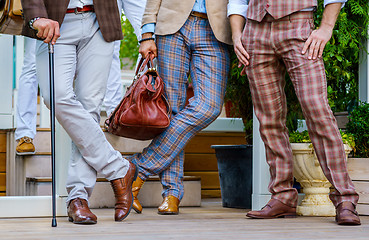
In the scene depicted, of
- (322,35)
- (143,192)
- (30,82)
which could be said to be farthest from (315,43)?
(30,82)

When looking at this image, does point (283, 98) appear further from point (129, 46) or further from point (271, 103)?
point (129, 46)

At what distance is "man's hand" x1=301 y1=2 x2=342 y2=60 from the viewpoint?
8.36ft

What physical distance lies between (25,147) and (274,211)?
167 cm

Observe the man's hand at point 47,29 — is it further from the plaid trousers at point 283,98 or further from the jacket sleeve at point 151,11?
the plaid trousers at point 283,98

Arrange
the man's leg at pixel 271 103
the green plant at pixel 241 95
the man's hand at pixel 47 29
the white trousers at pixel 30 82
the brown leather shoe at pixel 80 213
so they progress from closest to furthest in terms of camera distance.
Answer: the man's hand at pixel 47 29 < the brown leather shoe at pixel 80 213 < the man's leg at pixel 271 103 < the green plant at pixel 241 95 < the white trousers at pixel 30 82

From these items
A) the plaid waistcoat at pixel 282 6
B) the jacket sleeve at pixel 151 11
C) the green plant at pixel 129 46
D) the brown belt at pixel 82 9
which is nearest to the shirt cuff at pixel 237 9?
the plaid waistcoat at pixel 282 6

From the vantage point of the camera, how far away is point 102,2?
2.50 meters

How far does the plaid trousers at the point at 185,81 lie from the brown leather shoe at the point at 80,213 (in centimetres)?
49

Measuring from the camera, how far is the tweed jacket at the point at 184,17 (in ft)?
9.25

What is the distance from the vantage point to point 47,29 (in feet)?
7.50

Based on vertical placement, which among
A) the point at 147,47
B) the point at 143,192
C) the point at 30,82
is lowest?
the point at 143,192

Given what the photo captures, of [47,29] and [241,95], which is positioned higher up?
[47,29]

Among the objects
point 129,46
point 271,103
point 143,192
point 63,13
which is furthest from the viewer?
point 129,46

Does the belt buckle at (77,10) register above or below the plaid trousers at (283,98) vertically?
above
